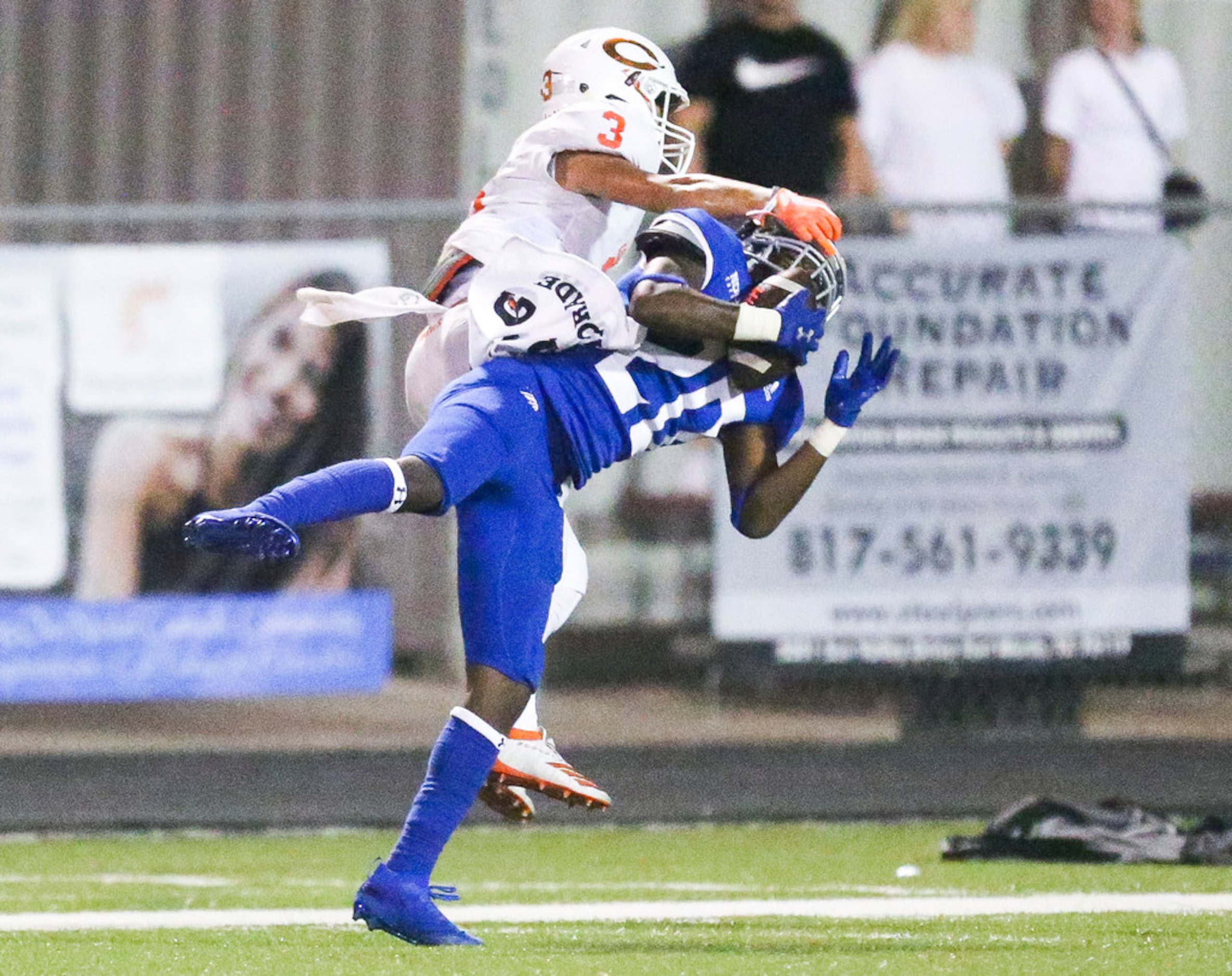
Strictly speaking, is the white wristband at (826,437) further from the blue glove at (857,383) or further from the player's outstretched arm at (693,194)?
the player's outstretched arm at (693,194)

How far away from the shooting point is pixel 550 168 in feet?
18.5

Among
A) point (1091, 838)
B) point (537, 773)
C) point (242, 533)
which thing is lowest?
point (1091, 838)

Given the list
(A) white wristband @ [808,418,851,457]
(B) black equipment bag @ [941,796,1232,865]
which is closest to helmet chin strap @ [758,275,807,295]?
(A) white wristband @ [808,418,851,457]

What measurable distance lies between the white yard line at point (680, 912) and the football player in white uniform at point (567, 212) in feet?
2.22

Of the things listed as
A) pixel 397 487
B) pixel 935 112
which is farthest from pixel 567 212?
pixel 935 112

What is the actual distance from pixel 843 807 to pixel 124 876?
271 cm

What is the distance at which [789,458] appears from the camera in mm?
5648

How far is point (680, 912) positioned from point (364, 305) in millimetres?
1672

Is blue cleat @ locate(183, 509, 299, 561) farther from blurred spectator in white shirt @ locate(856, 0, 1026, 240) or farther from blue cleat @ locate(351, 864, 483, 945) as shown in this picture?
blurred spectator in white shirt @ locate(856, 0, 1026, 240)

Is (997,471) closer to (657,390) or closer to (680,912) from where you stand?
(680,912)

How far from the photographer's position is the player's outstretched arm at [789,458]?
18.3 ft

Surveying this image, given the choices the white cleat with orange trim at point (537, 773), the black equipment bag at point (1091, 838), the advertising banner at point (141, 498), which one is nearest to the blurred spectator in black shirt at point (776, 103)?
the advertising banner at point (141, 498)

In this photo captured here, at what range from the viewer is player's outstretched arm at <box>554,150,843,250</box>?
18.0ft

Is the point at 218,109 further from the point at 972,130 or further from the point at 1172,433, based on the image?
the point at 1172,433
